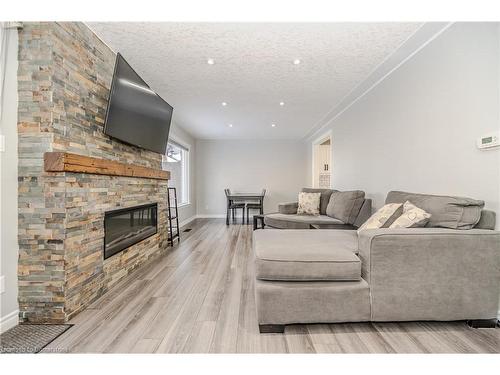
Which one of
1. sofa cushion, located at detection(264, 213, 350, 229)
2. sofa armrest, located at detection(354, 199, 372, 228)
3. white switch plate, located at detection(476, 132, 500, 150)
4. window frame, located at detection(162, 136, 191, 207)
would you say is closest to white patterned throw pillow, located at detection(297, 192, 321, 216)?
sofa cushion, located at detection(264, 213, 350, 229)

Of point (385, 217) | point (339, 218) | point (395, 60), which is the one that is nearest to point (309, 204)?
point (339, 218)

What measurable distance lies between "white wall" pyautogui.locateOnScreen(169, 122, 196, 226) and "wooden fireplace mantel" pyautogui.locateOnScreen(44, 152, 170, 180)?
2.65 metres

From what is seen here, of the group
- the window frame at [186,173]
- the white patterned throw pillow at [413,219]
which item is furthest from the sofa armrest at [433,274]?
the window frame at [186,173]

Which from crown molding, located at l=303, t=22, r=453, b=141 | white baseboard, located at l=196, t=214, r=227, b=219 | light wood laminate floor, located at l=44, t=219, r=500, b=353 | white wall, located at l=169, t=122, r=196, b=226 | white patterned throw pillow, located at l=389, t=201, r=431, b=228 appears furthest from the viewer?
white baseboard, located at l=196, t=214, r=227, b=219

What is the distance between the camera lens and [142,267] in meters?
2.84

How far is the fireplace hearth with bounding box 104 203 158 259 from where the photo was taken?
2.25 m

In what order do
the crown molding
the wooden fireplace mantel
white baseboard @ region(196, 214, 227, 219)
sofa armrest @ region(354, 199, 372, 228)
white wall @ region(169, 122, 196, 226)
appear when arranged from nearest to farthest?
the wooden fireplace mantel → the crown molding → sofa armrest @ region(354, 199, 372, 228) → white wall @ region(169, 122, 196, 226) → white baseboard @ region(196, 214, 227, 219)

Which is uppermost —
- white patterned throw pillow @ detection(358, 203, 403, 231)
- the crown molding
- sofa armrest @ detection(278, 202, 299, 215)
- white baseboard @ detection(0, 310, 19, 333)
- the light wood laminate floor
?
the crown molding

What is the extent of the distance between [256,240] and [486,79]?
6.51 feet

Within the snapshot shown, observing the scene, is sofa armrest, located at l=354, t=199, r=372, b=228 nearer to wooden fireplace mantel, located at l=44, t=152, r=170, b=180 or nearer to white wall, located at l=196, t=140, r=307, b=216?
wooden fireplace mantel, located at l=44, t=152, r=170, b=180

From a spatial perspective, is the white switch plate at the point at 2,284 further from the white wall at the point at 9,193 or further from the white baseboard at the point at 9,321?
the white baseboard at the point at 9,321

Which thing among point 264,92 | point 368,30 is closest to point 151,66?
point 264,92

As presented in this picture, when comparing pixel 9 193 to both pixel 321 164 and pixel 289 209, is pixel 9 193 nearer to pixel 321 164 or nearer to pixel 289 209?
pixel 289 209

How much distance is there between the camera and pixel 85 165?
186 cm
